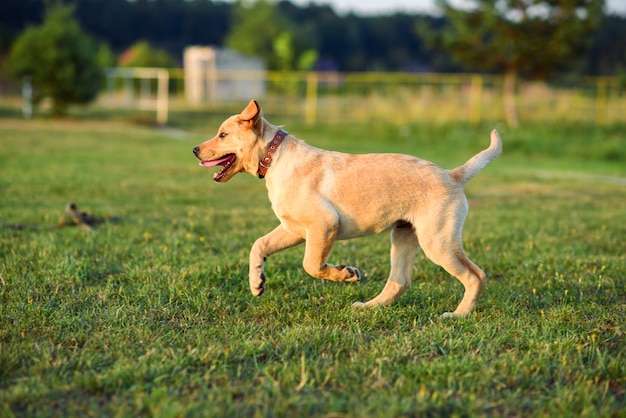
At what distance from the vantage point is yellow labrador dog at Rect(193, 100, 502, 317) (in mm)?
4730

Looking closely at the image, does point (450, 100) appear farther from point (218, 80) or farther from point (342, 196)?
point (218, 80)

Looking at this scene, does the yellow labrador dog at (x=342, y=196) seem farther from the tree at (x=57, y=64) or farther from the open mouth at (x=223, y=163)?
the tree at (x=57, y=64)

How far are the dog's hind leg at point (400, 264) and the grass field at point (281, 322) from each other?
0.41 ft

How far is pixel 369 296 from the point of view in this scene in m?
5.38

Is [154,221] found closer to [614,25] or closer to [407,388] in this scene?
[407,388]

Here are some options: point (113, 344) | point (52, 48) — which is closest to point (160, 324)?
point (113, 344)

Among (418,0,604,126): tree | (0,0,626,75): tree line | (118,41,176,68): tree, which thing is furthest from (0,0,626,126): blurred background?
(0,0,626,75): tree line

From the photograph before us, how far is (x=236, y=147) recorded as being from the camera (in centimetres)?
500

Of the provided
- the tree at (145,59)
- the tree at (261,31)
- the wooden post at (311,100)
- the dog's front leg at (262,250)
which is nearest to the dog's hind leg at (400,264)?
the dog's front leg at (262,250)

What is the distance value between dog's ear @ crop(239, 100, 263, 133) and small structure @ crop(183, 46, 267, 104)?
37.7 metres

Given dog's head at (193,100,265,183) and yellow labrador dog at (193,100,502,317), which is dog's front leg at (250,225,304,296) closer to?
yellow labrador dog at (193,100,502,317)

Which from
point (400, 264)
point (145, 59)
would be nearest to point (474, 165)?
point (400, 264)

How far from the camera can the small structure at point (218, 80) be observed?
1869 inches

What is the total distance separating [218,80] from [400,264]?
46.8 m
